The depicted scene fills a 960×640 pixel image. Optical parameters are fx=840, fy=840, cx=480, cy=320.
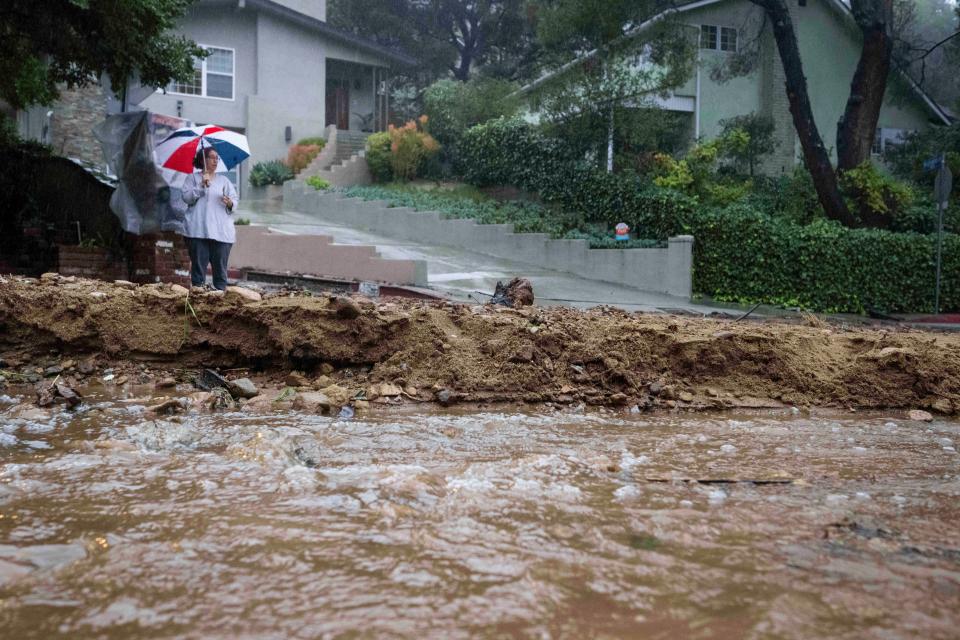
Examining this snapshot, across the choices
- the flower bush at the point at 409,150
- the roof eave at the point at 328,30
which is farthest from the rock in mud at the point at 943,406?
the roof eave at the point at 328,30

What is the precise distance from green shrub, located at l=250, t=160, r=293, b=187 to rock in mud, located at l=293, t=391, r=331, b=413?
20290 millimetres

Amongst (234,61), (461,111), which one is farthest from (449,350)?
(234,61)

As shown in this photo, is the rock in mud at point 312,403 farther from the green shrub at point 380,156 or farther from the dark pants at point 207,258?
the green shrub at point 380,156

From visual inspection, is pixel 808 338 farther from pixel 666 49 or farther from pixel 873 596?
pixel 666 49

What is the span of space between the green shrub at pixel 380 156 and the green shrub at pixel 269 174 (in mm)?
2553

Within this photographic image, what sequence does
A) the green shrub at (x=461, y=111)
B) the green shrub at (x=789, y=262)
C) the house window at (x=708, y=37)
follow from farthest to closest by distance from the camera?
the house window at (x=708, y=37) → the green shrub at (x=461, y=111) → the green shrub at (x=789, y=262)

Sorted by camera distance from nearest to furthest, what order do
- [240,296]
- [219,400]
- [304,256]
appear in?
[219,400] < [240,296] < [304,256]

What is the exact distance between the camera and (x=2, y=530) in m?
3.06

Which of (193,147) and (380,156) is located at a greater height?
(380,156)

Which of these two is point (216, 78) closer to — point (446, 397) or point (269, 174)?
point (269, 174)

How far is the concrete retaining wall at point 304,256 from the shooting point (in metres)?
14.6

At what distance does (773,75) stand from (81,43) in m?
20.6

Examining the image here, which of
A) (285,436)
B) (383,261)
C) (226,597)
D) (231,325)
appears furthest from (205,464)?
(383,261)

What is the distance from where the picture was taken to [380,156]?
24.6m
